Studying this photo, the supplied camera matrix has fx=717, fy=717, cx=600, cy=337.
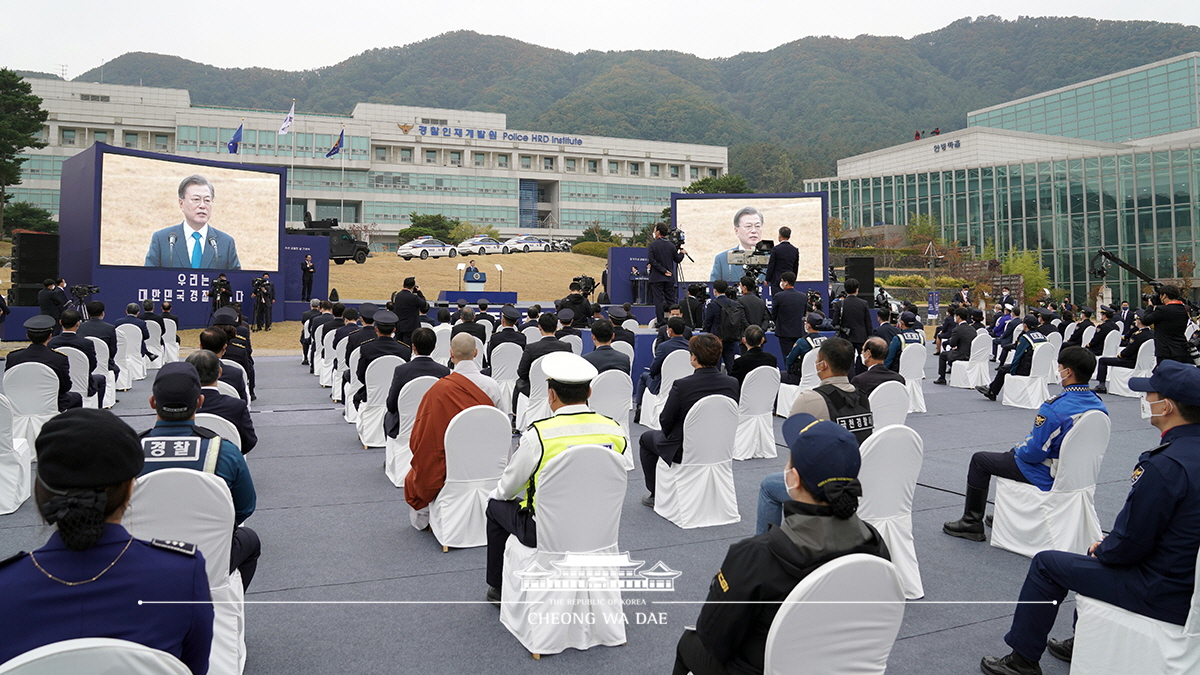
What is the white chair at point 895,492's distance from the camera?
150 inches

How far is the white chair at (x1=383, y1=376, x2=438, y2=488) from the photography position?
5.59 metres

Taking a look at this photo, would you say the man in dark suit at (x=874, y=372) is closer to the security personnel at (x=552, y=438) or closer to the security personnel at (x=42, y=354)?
the security personnel at (x=552, y=438)

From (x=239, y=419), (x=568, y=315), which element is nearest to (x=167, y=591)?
(x=239, y=419)

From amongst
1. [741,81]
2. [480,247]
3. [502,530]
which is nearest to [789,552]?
[502,530]

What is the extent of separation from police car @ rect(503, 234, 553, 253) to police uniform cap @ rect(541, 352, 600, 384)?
138 feet

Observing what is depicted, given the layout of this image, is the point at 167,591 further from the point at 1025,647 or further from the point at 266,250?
the point at 266,250

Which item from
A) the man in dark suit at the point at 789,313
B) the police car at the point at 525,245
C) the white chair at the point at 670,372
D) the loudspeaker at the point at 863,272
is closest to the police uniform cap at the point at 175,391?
the white chair at the point at 670,372

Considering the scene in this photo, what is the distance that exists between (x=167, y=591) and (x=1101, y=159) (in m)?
57.5

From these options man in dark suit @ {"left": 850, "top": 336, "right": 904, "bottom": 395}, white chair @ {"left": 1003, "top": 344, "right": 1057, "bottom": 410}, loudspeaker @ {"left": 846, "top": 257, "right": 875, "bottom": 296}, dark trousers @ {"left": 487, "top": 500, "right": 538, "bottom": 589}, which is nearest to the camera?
dark trousers @ {"left": 487, "top": 500, "right": 538, "bottom": 589}

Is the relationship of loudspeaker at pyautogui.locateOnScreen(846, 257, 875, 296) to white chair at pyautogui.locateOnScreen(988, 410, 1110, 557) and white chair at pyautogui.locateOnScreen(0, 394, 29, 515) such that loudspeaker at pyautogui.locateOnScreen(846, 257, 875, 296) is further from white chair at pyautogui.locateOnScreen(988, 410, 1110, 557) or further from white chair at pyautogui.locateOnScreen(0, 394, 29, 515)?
white chair at pyautogui.locateOnScreen(0, 394, 29, 515)

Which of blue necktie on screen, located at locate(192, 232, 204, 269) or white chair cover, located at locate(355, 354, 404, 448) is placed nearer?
white chair cover, located at locate(355, 354, 404, 448)

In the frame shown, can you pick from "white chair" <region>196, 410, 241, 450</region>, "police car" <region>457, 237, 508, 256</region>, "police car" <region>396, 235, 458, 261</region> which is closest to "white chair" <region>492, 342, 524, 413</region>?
"white chair" <region>196, 410, 241, 450</region>

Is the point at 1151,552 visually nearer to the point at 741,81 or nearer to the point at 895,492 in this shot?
the point at 895,492

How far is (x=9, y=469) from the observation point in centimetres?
→ 511
